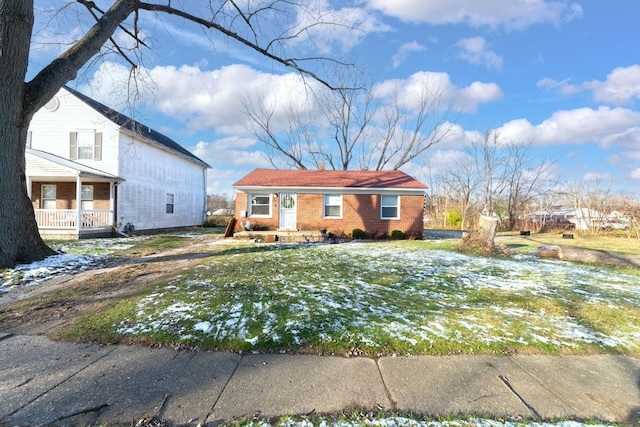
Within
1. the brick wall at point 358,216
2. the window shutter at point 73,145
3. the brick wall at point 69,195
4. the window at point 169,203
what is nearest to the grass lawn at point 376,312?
the brick wall at point 358,216

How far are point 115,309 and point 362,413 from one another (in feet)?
12.4

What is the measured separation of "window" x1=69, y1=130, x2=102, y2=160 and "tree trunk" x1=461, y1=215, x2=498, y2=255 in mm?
18583

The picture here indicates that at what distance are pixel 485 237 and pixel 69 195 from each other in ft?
65.3

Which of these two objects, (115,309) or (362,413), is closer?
(362,413)

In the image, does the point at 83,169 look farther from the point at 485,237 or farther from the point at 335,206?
the point at 485,237

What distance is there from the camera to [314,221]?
615 inches

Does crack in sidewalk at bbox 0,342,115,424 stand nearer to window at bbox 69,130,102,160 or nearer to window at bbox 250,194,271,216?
window at bbox 250,194,271,216

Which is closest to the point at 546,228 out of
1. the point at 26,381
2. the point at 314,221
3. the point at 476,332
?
the point at 314,221

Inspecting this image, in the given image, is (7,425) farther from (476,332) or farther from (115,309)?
(476,332)

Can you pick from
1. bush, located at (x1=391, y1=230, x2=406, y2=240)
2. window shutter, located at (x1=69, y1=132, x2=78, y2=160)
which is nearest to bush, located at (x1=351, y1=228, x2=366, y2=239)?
bush, located at (x1=391, y1=230, x2=406, y2=240)

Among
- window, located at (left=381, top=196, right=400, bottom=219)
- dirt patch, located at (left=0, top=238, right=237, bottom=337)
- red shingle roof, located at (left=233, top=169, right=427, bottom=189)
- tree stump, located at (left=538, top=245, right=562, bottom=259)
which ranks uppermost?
red shingle roof, located at (left=233, top=169, right=427, bottom=189)

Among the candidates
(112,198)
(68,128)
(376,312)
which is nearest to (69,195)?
(112,198)

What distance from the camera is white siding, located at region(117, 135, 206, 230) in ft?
53.6

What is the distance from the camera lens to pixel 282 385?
100 inches
